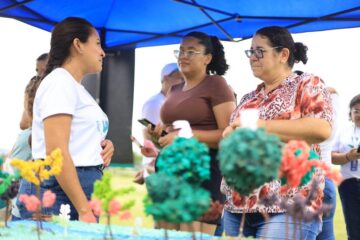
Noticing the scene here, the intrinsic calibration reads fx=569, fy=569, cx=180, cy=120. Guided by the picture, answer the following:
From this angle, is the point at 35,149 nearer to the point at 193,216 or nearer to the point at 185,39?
the point at 185,39

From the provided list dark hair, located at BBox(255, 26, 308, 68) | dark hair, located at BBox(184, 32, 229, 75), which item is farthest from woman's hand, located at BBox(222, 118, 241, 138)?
dark hair, located at BBox(184, 32, 229, 75)

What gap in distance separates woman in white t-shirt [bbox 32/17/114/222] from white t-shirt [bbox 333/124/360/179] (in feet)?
6.32

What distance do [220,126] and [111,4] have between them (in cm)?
202

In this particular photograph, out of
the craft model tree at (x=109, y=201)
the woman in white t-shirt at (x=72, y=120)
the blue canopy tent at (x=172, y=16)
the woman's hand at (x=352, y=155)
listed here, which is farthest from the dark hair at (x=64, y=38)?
the woman's hand at (x=352, y=155)

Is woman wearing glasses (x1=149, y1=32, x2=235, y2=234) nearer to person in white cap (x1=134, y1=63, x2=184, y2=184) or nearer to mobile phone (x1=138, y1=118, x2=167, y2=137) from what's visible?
mobile phone (x1=138, y1=118, x2=167, y2=137)

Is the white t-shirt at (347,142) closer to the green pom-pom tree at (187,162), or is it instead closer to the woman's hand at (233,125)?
the woman's hand at (233,125)

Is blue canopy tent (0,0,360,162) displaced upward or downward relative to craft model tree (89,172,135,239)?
upward

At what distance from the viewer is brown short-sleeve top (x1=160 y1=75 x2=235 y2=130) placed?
2.19m

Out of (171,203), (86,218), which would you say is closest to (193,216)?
(171,203)

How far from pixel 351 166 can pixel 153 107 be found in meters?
1.22

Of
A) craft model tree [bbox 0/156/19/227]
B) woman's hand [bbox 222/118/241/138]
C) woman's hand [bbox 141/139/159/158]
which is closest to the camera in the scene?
craft model tree [bbox 0/156/19/227]

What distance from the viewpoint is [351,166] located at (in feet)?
10.9

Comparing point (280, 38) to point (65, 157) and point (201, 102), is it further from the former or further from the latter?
point (65, 157)

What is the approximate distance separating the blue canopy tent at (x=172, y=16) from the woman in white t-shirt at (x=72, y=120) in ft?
5.79
